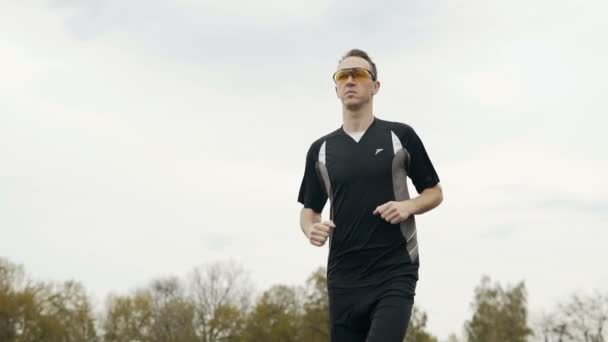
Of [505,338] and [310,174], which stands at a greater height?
[505,338]

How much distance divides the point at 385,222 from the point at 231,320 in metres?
70.4

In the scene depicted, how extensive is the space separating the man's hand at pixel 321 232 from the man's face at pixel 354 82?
1.06m

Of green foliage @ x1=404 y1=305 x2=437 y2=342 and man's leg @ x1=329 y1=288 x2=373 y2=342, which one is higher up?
green foliage @ x1=404 y1=305 x2=437 y2=342

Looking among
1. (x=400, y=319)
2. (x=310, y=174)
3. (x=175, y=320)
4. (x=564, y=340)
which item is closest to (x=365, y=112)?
(x=310, y=174)

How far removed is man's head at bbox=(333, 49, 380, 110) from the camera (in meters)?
6.63

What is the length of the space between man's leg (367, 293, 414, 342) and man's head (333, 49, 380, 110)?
1620 millimetres

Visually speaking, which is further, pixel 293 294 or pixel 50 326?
pixel 293 294

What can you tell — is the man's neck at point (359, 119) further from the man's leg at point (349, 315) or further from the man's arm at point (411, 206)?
the man's leg at point (349, 315)

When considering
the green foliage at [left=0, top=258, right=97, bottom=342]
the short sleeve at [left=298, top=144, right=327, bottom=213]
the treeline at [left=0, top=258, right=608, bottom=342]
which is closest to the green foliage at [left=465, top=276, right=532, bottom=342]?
the treeline at [left=0, top=258, right=608, bottom=342]

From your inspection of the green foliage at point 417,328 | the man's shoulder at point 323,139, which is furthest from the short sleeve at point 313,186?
the green foliage at point 417,328

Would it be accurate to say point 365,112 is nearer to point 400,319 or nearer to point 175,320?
point 400,319

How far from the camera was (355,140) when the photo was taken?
6668 mm

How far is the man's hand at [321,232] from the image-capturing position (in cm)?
620

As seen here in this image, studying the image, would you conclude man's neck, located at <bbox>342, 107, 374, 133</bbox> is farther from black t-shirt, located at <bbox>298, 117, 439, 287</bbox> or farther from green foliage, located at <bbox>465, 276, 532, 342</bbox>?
green foliage, located at <bbox>465, 276, 532, 342</bbox>
